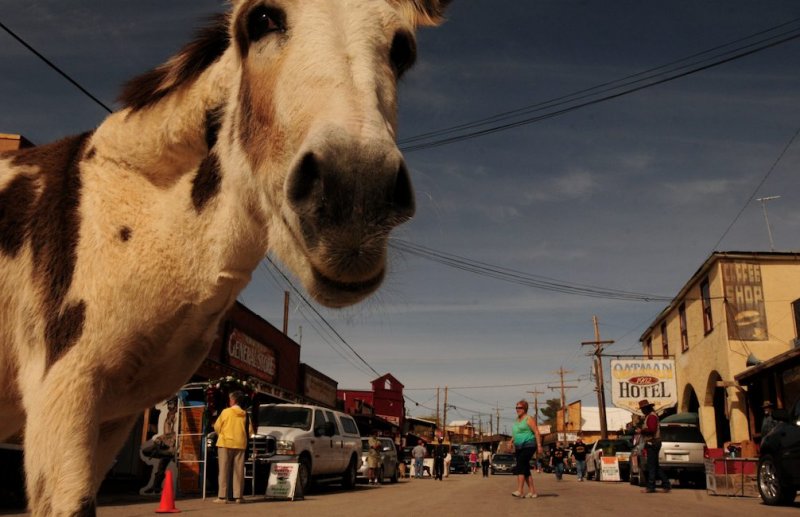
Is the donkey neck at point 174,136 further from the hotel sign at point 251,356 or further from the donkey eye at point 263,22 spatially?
the hotel sign at point 251,356

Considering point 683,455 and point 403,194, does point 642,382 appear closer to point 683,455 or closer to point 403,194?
point 683,455

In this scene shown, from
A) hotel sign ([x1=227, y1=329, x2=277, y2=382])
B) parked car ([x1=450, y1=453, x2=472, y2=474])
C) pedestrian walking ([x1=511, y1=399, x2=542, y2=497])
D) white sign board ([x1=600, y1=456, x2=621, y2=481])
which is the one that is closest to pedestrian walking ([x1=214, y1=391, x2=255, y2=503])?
pedestrian walking ([x1=511, y1=399, x2=542, y2=497])

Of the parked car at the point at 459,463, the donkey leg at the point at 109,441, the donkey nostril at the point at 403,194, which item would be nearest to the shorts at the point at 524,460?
the donkey leg at the point at 109,441

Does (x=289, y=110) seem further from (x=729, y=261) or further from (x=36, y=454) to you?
(x=729, y=261)

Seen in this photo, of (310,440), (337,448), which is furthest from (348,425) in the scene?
(310,440)

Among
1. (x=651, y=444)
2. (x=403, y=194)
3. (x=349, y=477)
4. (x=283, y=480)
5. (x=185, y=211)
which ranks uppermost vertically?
(x=185, y=211)

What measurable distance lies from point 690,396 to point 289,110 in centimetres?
3364

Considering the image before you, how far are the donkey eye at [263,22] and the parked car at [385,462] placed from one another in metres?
19.9

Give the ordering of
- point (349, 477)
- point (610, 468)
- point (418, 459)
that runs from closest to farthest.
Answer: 1. point (349, 477)
2. point (610, 468)
3. point (418, 459)

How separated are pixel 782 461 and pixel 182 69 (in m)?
12.1

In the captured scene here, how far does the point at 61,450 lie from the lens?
1979 mm

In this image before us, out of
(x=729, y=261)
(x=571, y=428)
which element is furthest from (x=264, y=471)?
(x=571, y=428)

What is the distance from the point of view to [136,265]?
7.57 ft

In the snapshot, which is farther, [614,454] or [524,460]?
[614,454]
